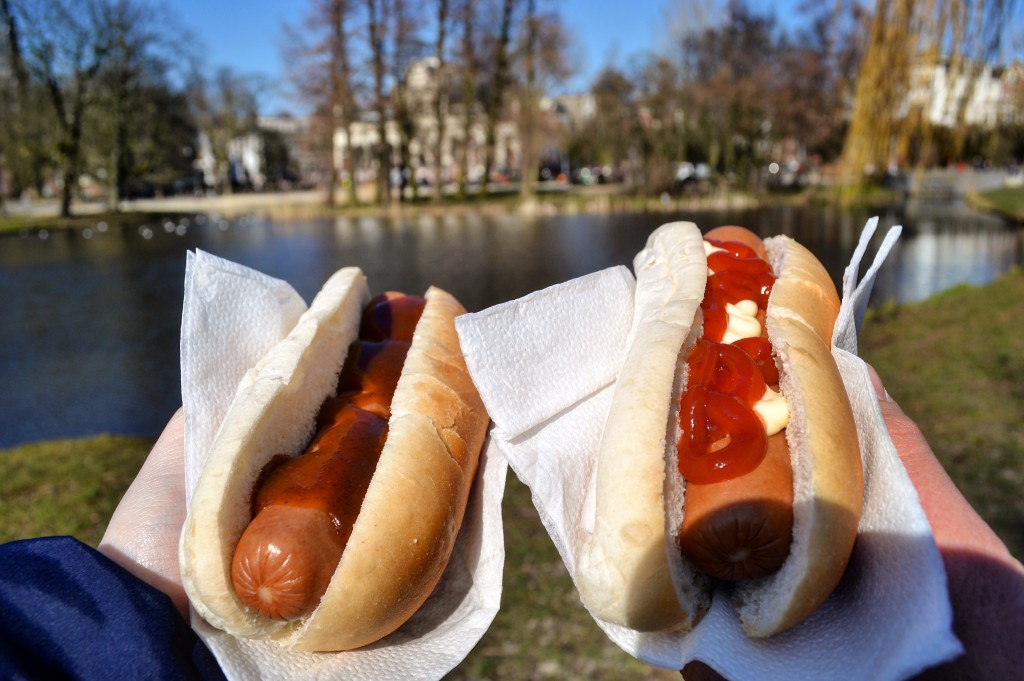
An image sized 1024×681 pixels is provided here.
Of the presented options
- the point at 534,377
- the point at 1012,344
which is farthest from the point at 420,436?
the point at 1012,344

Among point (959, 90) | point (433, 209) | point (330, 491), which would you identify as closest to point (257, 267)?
point (959, 90)

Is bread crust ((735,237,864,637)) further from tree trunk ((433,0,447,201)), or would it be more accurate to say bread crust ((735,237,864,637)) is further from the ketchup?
tree trunk ((433,0,447,201))

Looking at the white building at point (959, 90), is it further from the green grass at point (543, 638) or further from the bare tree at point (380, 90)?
the bare tree at point (380, 90)

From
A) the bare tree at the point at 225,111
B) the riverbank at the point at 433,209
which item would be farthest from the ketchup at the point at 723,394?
the bare tree at the point at 225,111

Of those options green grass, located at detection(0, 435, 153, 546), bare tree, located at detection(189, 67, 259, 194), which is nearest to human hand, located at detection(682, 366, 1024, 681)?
green grass, located at detection(0, 435, 153, 546)

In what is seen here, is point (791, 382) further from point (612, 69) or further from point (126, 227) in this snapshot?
point (612, 69)

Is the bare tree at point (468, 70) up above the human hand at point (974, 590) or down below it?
above
